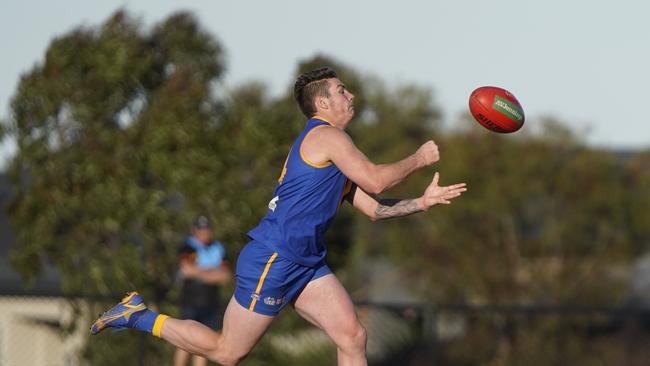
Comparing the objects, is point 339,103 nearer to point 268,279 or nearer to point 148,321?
point 268,279

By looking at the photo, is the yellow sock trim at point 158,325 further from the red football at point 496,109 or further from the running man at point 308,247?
the red football at point 496,109

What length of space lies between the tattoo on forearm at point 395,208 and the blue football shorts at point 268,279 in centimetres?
56

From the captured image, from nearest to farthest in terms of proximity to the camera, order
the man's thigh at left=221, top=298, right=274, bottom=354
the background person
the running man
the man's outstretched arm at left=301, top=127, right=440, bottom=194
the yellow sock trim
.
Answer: the man's outstretched arm at left=301, top=127, right=440, bottom=194
the running man
the man's thigh at left=221, top=298, right=274, bottom=354
the yellow sock trim
the background person

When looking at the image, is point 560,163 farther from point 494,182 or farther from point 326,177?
point 326,177

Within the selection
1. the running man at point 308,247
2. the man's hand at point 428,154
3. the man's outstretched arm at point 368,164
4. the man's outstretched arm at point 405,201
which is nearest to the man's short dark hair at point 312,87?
the running man at point 308,247

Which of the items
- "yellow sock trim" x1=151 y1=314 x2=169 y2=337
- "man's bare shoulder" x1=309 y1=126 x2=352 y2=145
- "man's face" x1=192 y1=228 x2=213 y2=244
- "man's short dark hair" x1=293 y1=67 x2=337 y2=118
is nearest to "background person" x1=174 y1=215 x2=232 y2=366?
"man's face" x1=192 y1=228 x2=213 y2=244

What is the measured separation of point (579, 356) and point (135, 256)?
725cm

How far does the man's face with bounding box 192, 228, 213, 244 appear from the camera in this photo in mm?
13242

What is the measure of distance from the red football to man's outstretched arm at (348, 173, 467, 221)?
0.66m

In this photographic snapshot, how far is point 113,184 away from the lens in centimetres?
1571

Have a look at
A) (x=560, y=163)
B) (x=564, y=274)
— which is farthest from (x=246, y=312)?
(x=560, y=163)

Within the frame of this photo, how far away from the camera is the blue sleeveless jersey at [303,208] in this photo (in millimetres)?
7734

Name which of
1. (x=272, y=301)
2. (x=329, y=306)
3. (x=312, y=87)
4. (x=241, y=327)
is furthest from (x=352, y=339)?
(x=312, y=87)

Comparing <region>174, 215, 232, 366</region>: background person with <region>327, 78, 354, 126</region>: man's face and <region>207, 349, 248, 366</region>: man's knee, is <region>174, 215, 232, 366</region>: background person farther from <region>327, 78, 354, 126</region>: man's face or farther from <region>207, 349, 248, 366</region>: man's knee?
<region>327, 78, 354, 126</region>: man's face
